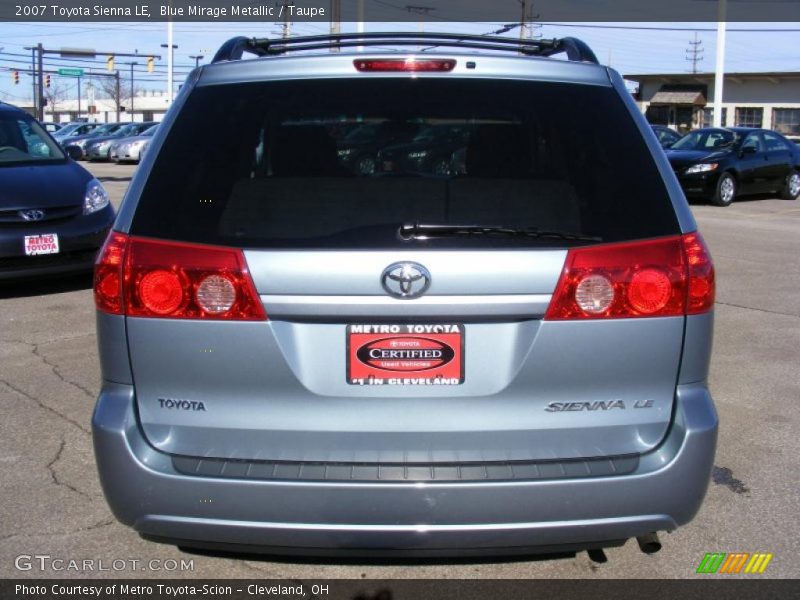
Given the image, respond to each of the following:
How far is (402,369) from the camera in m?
2.55

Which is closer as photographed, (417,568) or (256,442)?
(256,442)

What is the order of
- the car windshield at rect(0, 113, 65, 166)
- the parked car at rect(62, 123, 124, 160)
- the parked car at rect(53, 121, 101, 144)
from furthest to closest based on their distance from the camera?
the parked car at rect(53, 121, 101, 144), the parked car at rect(62, 123, 124, 160), the car windshield at rect(0, 113, 65, 166)

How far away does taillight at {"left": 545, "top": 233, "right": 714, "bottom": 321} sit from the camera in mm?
2547

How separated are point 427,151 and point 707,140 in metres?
17.3

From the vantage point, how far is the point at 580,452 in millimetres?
2572

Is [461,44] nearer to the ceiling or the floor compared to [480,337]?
nearer to the ceiling

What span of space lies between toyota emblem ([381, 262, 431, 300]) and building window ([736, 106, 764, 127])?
5446cm

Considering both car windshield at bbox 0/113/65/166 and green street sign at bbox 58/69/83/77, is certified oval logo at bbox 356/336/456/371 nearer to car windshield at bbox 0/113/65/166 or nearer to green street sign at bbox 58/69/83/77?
car windshield at bbox 0/113/65/166

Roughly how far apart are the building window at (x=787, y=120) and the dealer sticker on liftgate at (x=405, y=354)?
53570 millimetres

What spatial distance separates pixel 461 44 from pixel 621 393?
5.80ft

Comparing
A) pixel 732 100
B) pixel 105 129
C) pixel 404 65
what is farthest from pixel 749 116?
pixel 404 65
